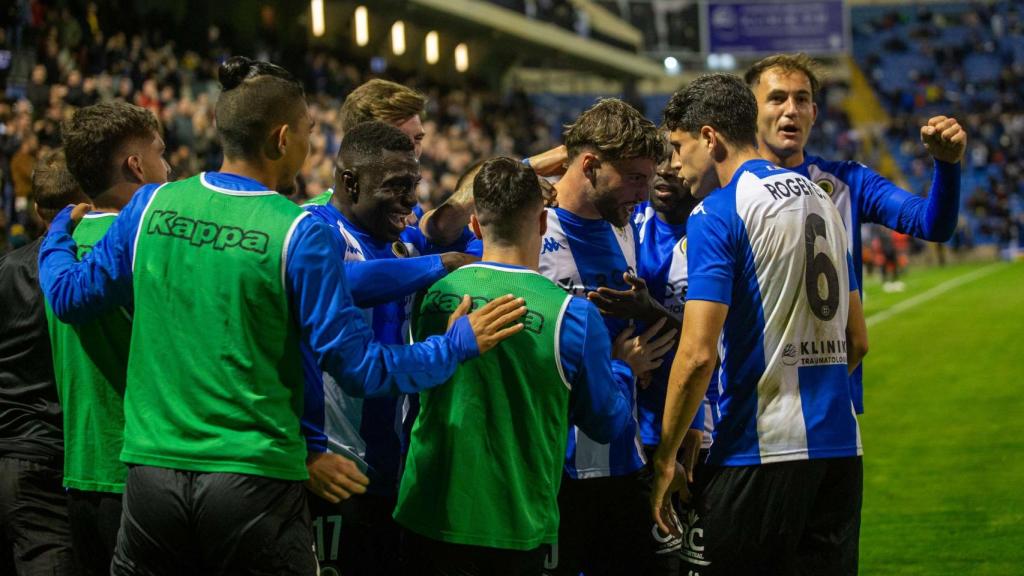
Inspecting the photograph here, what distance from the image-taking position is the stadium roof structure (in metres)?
34.9

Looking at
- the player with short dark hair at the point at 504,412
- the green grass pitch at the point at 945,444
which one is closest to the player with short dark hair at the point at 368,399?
the player with short dark hair at the point at 504,412

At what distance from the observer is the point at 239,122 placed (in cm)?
359

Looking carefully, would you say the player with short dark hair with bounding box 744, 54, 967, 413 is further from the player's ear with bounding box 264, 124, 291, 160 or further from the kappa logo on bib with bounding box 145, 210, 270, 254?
the kappa logo on bib with bounding box 145, 210, 270, 254

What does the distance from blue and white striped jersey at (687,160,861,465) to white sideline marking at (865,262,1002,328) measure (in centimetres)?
2029

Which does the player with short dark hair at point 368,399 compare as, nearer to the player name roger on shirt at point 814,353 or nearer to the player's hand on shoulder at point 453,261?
the player's hand on shoulder at point 453,261

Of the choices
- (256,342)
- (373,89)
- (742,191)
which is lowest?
(256,342)

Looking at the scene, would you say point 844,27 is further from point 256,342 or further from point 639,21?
point 256,342

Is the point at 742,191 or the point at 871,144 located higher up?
the point at 871,144

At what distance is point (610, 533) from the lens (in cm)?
471

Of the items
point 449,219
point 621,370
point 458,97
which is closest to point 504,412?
point 621,370

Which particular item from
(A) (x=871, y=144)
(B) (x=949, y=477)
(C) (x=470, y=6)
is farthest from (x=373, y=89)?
(A) (x=871, y=144)

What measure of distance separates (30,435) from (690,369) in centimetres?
265

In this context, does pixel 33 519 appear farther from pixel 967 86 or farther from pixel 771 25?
pixel 967 86

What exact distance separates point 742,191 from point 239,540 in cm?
205
